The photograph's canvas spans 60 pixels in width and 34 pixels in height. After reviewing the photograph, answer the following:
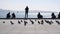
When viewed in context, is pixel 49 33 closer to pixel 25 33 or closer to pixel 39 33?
pixel 39 33

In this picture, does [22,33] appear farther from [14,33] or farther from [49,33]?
[49,33]

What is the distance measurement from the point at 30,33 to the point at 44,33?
101 centimetres

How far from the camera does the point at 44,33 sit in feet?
41.5

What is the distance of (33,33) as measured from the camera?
12664mm

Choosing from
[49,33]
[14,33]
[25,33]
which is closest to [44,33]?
[49,33]

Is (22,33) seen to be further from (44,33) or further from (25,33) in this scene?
(44,33)

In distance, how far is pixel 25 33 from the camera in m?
12.7

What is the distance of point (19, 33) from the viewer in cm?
1258

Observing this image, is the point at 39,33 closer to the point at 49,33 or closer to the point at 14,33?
the point at 49,33

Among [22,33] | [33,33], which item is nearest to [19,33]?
[22,33]

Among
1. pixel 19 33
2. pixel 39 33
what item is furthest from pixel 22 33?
pixel 39 33

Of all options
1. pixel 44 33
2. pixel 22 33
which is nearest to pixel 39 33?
pixel 44 33

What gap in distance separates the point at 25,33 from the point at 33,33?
580 millimetres

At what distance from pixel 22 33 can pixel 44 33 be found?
1593 mm
